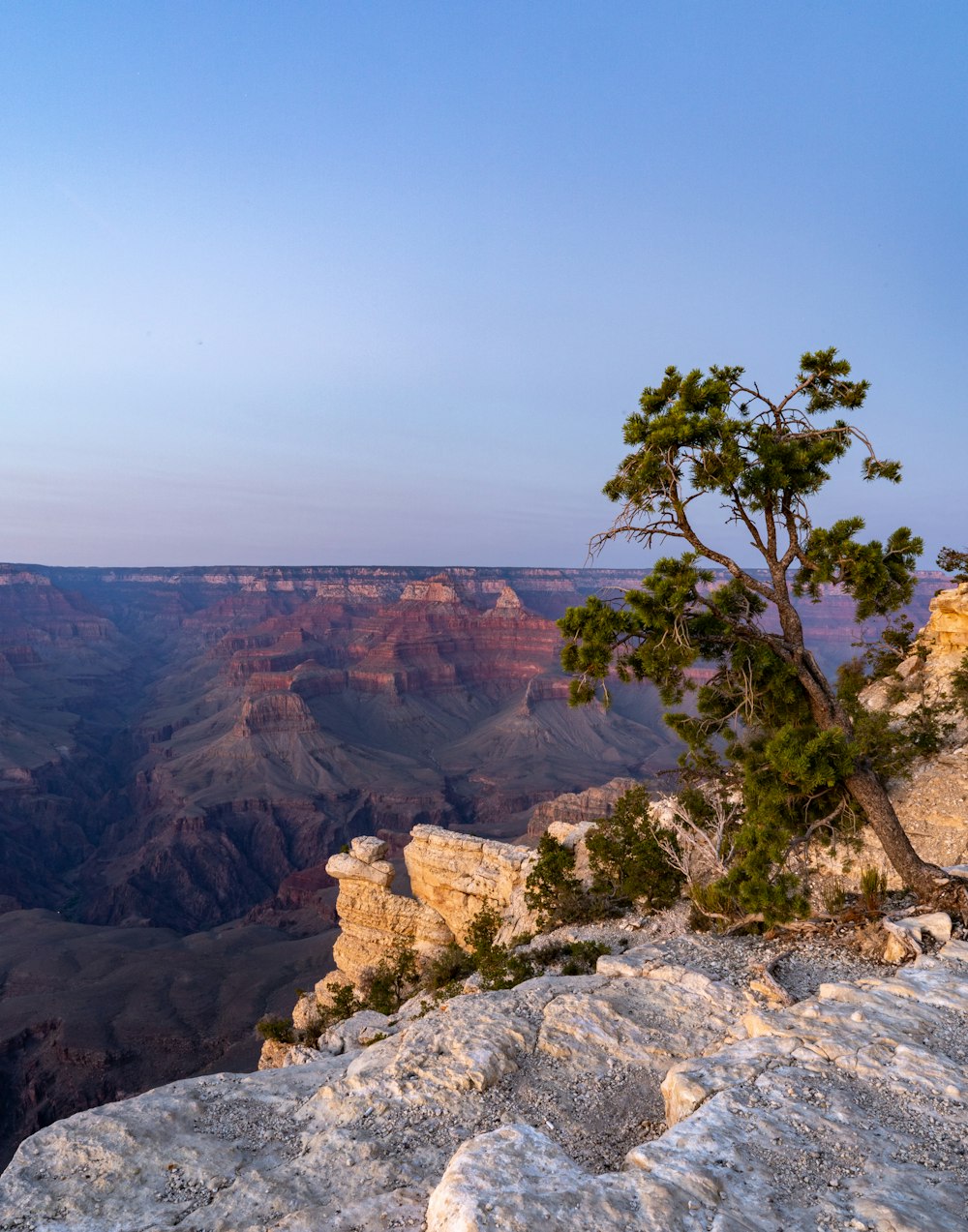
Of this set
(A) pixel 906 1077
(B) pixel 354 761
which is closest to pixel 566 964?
(A) pixel 906 1077

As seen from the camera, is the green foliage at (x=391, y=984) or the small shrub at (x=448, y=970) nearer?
the small shrub at (x=448, y=970)

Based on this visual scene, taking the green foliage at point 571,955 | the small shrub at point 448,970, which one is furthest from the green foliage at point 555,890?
the green foliage at point 571,955

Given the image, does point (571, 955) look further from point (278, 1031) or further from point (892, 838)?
point (278, 1031)

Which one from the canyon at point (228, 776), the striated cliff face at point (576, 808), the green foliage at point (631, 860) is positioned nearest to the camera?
the green foliage at point (631, 860)

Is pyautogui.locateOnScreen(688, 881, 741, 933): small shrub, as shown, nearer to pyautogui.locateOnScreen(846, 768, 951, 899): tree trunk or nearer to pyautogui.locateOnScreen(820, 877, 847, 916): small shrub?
pyautogui.locateOnScreen(820, 877, 847, 916): small shrub

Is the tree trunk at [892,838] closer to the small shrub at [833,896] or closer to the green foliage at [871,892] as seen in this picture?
the green foliage at [871,892]

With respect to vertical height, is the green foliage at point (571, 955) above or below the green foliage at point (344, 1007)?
above

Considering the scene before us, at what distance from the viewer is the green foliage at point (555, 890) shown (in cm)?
1427

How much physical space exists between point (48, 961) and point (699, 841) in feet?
141

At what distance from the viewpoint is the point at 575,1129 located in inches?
224

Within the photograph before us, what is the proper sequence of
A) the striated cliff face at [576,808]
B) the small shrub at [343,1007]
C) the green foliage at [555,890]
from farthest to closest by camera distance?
the striated cliff face at [576,808] < the small shrub at [343,1007] < the green foliage at [555,890]

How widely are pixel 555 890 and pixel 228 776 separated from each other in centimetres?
7774

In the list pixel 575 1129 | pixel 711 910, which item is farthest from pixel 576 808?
pixel 575 1129

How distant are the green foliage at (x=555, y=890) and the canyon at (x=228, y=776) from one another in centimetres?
413
